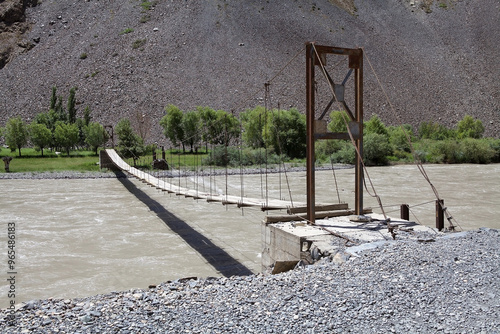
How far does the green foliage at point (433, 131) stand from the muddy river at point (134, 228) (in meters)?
22.1

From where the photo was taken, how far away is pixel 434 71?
4538 cm

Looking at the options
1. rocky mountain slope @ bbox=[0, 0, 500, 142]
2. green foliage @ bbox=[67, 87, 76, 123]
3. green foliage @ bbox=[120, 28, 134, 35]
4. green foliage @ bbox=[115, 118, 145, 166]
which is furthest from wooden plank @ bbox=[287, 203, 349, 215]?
green foliage @ bbox=[120, 28, 134, 35]

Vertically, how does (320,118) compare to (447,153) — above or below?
above

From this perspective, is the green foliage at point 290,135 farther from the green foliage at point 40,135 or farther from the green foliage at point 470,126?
the green foliage at point 470,126

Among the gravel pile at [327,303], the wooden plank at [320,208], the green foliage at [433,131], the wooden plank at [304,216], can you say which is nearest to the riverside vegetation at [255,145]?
the green foliage at [433,131]

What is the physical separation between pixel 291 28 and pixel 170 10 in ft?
43.1

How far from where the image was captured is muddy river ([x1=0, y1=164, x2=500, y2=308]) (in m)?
5.76

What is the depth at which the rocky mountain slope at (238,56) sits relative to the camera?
130ft

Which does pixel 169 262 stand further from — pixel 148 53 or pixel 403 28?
pixel 403 28

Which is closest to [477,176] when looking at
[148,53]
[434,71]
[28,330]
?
[28,330]

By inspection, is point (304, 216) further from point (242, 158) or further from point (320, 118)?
point (242, 158)

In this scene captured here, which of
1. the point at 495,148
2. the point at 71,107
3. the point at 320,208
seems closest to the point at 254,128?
the point at 495,148

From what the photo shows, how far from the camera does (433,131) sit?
3881cm

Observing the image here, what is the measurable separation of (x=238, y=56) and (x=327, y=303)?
40.8m
